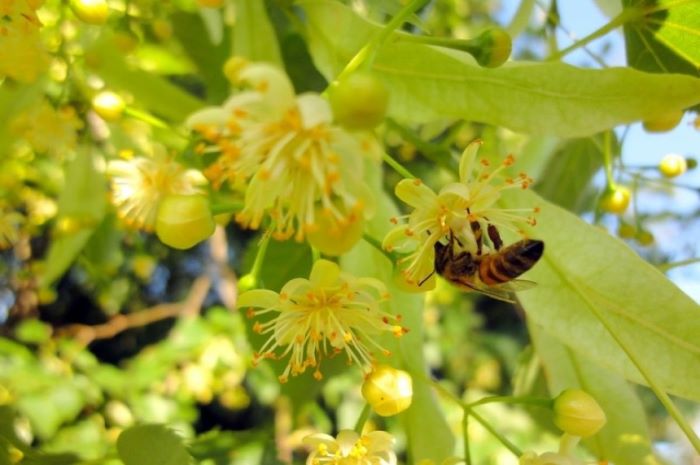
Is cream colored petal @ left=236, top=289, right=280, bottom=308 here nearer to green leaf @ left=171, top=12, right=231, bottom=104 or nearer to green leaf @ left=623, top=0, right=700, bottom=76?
green leaf @ left=623, top=0, right=700, bottom=76

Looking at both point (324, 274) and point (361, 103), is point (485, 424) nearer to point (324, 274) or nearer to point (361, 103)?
point (324, 274)

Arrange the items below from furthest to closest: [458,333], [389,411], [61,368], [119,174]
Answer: [458,333]
[61,368]
[119,174]
[389,411]

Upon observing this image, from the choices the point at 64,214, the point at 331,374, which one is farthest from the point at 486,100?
the point at 64,214

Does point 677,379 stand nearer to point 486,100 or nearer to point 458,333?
point 486,100

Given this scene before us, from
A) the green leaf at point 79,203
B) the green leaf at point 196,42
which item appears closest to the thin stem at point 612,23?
the green leaf at point 196,42

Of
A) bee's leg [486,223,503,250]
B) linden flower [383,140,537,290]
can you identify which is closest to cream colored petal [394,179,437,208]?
linden flower [383,140,537,290]
